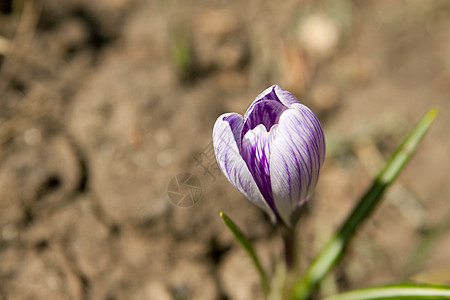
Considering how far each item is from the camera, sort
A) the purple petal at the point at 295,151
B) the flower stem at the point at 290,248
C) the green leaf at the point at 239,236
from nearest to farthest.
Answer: the purple petal at the point at 295,151 < the green leaf at the point at 239,236 < the flower stem at the point at 290,248

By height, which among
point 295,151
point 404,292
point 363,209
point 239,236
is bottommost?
point 404,292

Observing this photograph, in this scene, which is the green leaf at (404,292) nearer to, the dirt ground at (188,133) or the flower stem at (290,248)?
the flower stem at (290,248)

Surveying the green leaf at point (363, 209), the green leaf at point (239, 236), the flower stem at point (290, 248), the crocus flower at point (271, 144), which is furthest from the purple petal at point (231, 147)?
the green leaf at point (363, 209)

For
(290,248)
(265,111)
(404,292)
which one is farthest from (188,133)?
(404,292)

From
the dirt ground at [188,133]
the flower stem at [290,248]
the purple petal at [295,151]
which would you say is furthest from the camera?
the dirt ground at [188,133]

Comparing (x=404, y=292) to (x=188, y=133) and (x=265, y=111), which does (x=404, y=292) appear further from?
(x=188, y=133)

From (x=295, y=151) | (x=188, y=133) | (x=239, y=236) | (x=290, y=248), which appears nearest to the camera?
(x=295, y=151)

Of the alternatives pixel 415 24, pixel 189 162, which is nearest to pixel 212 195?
pixel 189 162

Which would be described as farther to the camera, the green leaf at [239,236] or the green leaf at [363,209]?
the green leaf at [363,209]
